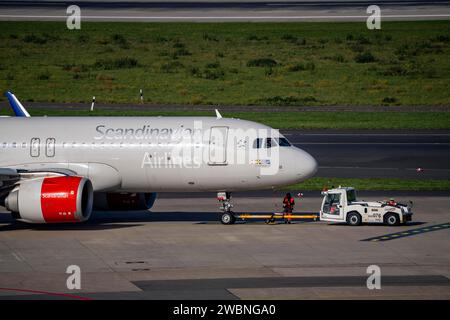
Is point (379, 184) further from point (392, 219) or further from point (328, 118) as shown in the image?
point (328, 118)

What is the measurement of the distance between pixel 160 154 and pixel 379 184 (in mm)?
15436

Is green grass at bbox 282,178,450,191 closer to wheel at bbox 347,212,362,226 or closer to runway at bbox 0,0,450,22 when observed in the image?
wheel at bbox 347,212,362,226

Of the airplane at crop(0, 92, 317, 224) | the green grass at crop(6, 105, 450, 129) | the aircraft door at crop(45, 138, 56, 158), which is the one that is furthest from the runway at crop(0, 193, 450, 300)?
the green grass at crop(6, 105, 450, 129)

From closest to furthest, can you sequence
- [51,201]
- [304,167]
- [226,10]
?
[51,201]
[304,167]
[226,10]

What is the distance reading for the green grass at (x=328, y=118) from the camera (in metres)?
73.9

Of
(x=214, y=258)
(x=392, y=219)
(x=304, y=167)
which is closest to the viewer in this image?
(x=214, y=258)

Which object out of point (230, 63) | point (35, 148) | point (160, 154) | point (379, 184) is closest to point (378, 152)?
point (379, 184)

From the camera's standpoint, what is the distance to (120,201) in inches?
1745

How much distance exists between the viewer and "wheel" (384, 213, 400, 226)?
42.3 metres

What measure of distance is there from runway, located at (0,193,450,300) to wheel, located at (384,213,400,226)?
1.73 feet

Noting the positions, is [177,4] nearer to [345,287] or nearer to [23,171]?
[23,171]

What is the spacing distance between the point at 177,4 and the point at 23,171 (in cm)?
8020

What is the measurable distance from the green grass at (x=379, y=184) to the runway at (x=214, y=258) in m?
5.16
